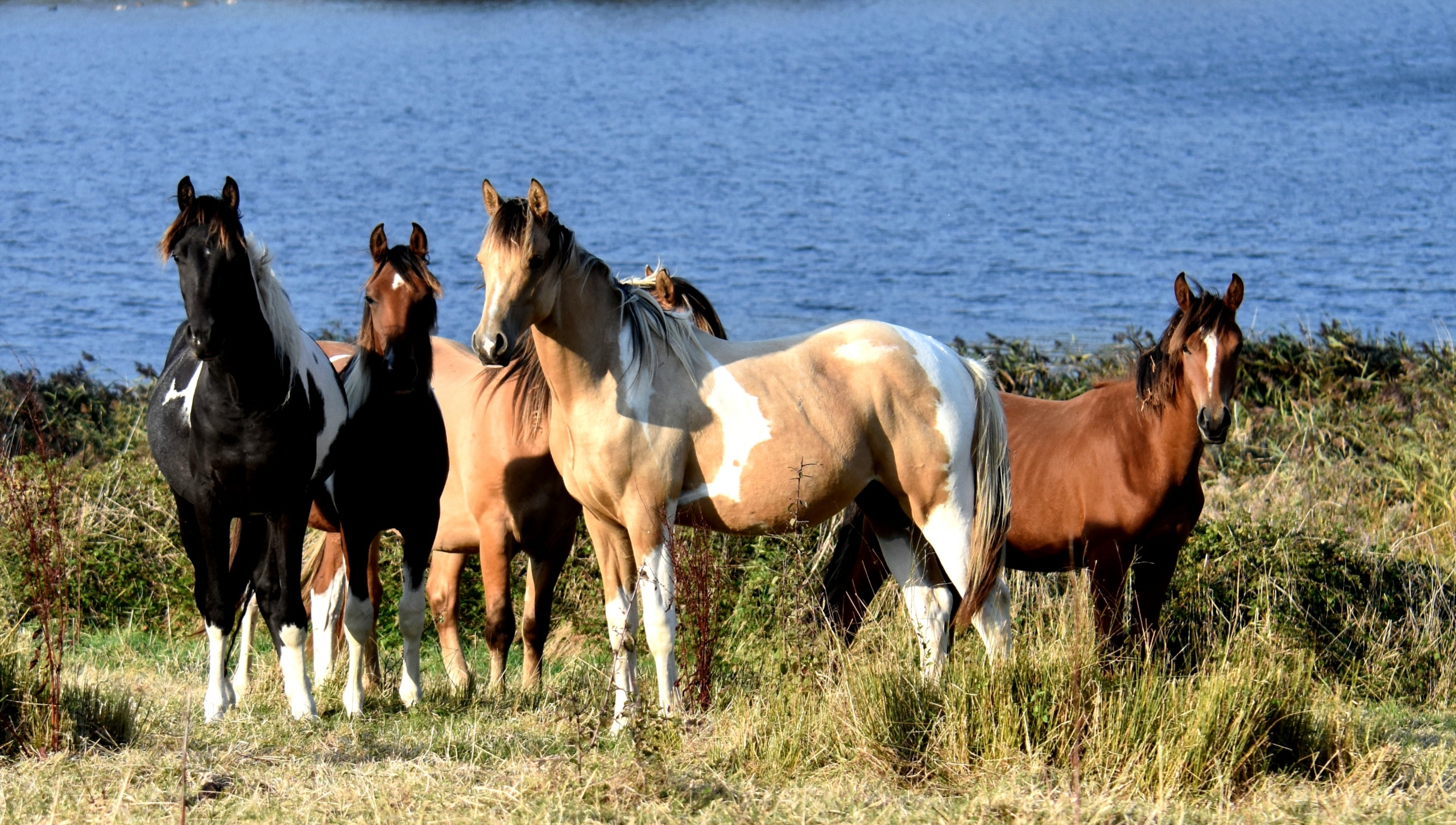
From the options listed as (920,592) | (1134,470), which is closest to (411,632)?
(920,592)

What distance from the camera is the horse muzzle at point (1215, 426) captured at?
5477 mm

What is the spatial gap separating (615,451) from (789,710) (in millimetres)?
1058

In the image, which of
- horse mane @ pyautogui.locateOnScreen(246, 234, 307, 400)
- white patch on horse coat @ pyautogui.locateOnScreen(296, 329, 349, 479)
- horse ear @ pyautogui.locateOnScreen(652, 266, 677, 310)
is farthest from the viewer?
horse ear @ pyautogui.locateOnScreen(652, 266, 677, 310)

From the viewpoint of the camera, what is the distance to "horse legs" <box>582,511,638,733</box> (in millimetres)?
4996

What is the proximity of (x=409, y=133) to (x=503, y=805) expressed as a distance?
Result: 102 ft

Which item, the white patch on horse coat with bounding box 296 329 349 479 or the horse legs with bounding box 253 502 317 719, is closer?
the horse legs with bounding box 253 502 317 719

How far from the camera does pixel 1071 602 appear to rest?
5.70 meters

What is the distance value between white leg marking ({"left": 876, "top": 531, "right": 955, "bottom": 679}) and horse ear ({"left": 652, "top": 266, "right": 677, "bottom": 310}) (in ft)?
4.63

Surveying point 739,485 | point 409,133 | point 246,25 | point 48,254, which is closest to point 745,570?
point 739,485

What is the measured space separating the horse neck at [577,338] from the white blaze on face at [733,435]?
399 mm

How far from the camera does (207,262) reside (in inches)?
191

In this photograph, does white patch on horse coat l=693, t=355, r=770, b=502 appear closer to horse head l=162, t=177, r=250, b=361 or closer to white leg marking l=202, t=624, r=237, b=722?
horse head l=162, t=177, r=250, b=361

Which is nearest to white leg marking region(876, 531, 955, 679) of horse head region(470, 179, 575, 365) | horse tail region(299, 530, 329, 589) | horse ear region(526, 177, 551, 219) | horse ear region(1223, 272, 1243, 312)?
horse ear region(1223, 272, 1243, 312)

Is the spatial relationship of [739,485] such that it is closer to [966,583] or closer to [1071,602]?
[966,583]
